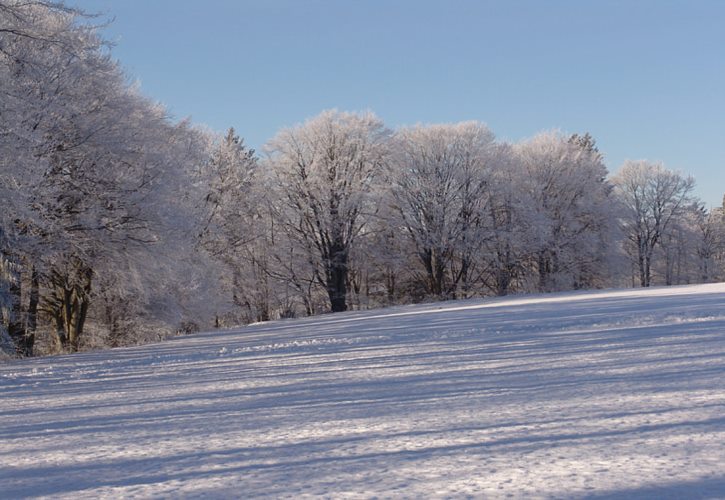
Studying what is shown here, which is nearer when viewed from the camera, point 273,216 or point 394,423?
point 394,423

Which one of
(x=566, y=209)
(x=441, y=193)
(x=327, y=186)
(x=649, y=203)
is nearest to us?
(x=327, y=186)

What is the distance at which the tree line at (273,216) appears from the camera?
16.8 meters

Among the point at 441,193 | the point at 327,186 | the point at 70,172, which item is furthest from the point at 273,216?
the point at 70,172

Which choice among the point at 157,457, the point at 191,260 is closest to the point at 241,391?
the point at 157,457

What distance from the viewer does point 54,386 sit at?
33.9 ft

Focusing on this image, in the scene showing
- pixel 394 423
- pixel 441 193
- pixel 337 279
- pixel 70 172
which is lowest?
pixel 394 423

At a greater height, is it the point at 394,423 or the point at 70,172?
the point at 70,172

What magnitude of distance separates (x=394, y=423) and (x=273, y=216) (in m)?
33.1

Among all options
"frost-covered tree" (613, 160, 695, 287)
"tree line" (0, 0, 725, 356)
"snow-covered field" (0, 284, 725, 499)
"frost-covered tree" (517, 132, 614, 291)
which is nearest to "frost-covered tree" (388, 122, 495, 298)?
"tree line" (0, 0, 725, 356)

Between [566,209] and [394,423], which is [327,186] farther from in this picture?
[394,423]

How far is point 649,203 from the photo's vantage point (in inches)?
2066

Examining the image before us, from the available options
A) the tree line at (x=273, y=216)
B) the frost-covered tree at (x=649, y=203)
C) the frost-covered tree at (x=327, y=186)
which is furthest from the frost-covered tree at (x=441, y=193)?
the frost-covered tree at (x=649, y=203)

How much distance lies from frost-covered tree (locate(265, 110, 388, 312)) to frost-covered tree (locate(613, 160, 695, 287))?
24.6m

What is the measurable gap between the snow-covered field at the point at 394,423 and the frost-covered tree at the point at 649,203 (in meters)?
42.6
